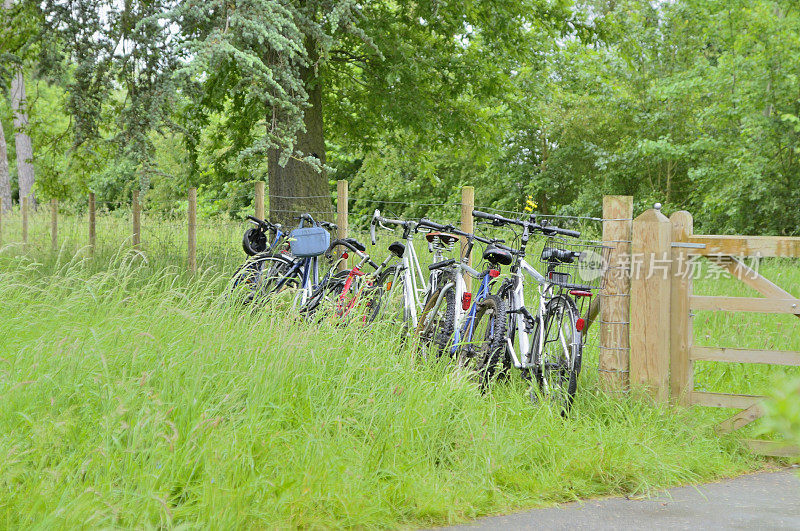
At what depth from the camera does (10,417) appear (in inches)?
169

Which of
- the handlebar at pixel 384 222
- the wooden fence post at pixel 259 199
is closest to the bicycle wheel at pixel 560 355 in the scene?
the handlebar at pixel 384 222

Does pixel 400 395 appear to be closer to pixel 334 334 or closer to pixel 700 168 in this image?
pixel 334 334

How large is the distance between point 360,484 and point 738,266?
337cm

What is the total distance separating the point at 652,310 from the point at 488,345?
1226 mm

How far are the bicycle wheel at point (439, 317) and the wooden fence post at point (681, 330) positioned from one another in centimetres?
166

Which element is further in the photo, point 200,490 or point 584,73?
point 584,73

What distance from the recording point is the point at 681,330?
588 centimetres

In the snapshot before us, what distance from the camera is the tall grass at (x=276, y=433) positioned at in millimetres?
3854

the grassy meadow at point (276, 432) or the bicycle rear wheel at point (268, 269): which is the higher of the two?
the bicycle rear wheel at point (268, 269)

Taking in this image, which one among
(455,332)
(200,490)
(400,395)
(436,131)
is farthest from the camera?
(436,131)

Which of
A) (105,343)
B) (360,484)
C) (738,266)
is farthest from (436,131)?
(360,484)

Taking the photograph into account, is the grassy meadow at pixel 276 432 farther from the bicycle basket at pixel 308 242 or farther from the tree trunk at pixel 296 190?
the tree trunk at pixel 296 190

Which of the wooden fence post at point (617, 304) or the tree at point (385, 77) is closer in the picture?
the wooden fence post at point (617, 304)

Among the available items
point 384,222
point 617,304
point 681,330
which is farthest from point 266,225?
point 681,330
